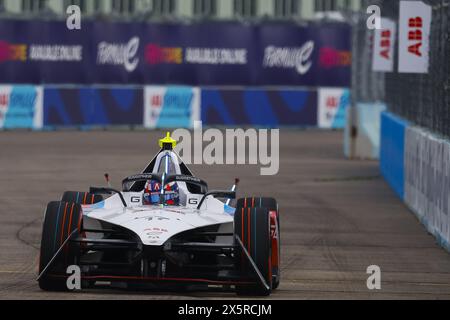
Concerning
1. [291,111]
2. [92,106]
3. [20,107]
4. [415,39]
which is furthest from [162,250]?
[291,111]

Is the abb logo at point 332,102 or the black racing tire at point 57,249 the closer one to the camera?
the black racing tire at point 57,249

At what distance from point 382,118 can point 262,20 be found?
16.4 m

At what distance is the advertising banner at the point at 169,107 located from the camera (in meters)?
41.6

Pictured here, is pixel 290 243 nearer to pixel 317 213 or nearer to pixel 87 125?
pixel 317 213

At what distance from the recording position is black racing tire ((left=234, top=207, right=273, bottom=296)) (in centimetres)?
1241

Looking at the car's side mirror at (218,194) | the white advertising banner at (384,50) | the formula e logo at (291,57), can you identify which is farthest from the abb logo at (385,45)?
the formula e logo at (291,57)

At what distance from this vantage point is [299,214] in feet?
67.4

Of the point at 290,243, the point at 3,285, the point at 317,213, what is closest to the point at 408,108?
the point at 317,213

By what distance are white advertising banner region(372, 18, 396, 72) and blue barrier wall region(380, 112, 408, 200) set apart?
91cm

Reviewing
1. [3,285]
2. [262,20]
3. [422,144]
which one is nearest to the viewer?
[3,285]

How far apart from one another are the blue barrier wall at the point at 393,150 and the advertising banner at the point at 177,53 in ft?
48.6

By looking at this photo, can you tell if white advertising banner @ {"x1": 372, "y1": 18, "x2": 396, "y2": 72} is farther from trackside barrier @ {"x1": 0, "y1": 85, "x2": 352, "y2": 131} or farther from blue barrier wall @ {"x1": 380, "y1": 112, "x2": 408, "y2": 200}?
trackside barrier @ {"x1": 0, "y1": 85, "x2": 352, "y2": 131}

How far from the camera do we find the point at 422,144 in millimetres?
19516

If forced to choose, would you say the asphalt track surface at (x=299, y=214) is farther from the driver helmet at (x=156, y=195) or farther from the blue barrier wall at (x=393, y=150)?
the driver helmet at (x=156, y=195)
